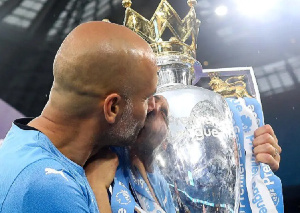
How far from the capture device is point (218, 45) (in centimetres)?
157

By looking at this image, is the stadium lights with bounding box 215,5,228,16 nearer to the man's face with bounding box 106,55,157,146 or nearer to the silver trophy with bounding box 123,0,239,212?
the silver trophy with bounding box 123,0,239,212

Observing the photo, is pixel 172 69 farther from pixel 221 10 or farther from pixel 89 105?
pixel 221 10

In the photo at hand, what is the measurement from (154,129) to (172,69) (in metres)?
0.16

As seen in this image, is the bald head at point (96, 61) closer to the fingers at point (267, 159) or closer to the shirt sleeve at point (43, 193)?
the shirt sleeve at point (43, 193)

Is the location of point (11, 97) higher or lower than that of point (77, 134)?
higher

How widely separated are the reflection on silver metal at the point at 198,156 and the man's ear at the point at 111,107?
0.12 metres

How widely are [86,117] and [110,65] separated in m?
0.08

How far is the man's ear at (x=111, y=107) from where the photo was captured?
56cm

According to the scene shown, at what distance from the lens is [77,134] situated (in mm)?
574

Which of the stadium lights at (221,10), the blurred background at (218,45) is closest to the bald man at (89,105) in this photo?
the blurred background at (218,45)

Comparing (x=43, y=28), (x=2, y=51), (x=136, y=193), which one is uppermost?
(x=43, y=28)

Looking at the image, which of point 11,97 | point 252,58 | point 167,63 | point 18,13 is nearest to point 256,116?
point 167,63

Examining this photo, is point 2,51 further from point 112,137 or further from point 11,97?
point 112,137

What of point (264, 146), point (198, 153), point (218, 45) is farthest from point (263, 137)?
point (218, 45)
